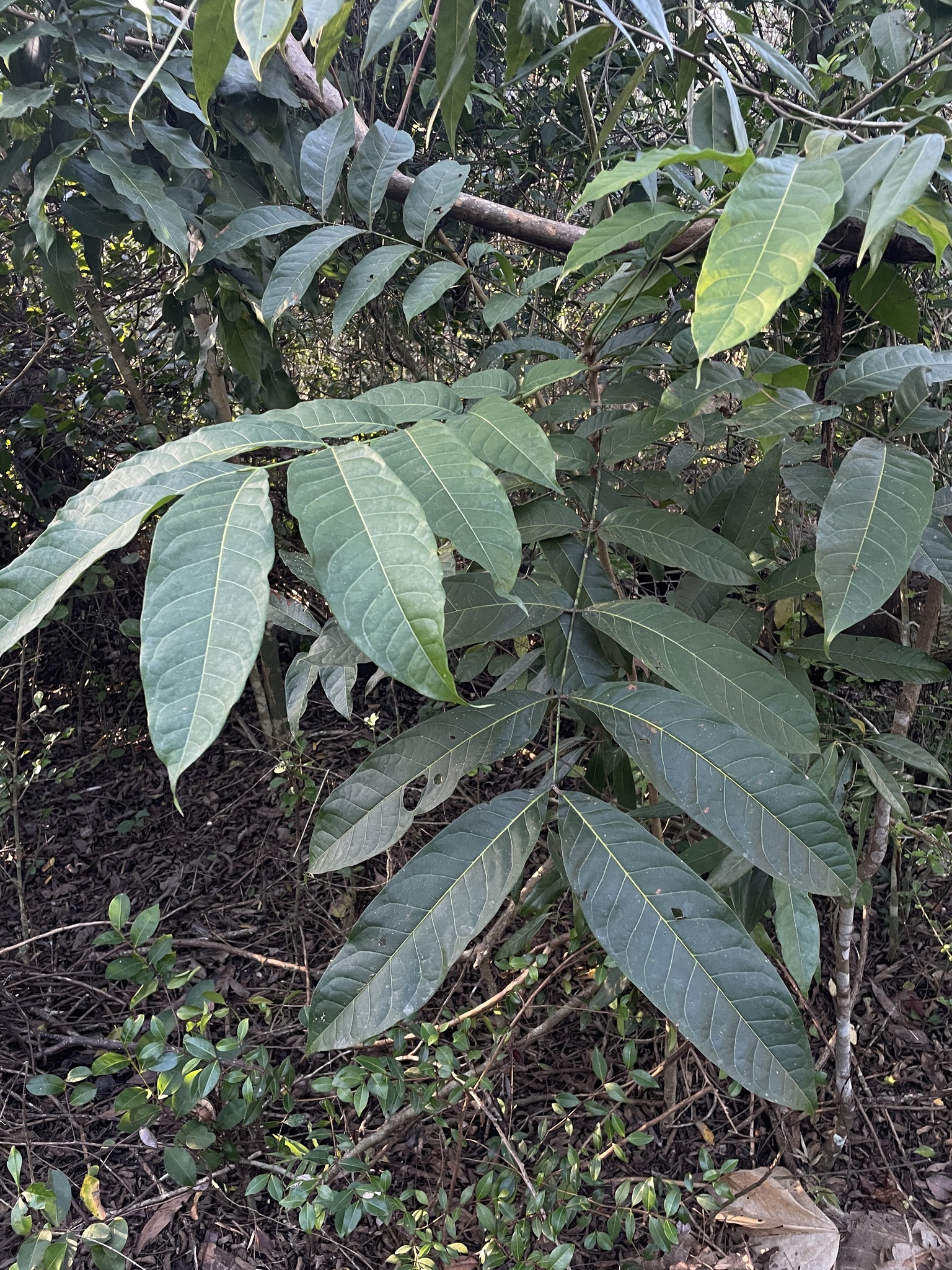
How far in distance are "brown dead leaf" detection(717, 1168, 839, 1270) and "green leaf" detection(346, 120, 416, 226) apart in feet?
5.01

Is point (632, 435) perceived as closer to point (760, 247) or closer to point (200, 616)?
point (760, 247)

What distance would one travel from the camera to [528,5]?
0.84 m

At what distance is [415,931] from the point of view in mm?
614

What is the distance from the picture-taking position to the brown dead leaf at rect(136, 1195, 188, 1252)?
1.33 m

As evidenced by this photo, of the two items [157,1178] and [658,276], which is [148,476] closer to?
[658,276]

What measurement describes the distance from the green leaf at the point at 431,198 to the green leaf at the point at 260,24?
431 mm

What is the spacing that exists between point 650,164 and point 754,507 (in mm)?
458

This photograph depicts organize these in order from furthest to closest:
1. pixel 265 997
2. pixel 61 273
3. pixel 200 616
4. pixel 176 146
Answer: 1. pixel 265 997
2. pixel 61 273
3. pixel 176 146
4. pixel 200 616

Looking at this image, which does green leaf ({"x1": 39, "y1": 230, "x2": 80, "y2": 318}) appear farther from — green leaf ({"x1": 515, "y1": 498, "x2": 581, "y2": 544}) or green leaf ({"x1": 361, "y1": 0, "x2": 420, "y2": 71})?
green leaf ({"x1": 515, "y1": 498, "x2": 581, "y2": 544})

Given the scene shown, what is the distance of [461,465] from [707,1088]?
50.4 inches

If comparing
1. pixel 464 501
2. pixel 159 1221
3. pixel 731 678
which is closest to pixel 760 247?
pixel 464 501

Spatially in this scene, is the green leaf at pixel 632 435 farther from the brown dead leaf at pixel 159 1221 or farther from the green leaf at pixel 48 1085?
the brown dead leaf at pixel 159 1221

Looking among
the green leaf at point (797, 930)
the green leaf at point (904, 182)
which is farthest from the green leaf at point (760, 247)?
the green leaf at point (797, 930)

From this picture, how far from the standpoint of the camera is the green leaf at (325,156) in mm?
989
